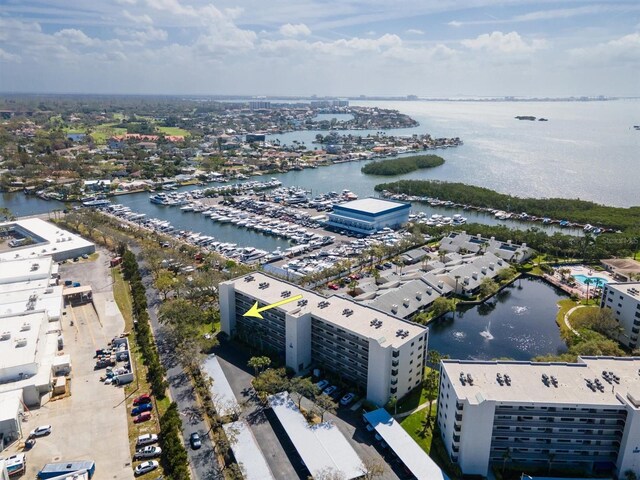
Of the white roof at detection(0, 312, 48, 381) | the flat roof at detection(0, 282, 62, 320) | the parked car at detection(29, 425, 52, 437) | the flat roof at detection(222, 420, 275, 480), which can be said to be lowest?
the parked car at detection(29, 425, 52, 437)

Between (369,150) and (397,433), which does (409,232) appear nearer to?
(397,433)

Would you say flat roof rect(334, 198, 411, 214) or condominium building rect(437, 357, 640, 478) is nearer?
condominium building rect(437, 357, 640, 478)

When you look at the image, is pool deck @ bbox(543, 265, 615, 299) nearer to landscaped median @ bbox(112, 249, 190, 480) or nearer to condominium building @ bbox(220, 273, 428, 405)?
condominium building @ bbox(220, 273, 428, 405)

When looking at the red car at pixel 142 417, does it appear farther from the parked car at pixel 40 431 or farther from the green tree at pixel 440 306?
the green tree at pixel 440 306

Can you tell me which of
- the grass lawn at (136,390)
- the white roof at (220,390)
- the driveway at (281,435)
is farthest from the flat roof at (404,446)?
the grass lawn at (136,390)

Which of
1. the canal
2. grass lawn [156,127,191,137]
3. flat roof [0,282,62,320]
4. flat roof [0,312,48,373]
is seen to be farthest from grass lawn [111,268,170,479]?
grass lawn [156,127,191,137]

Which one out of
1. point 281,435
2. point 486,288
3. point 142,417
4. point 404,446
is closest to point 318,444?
point 281,435

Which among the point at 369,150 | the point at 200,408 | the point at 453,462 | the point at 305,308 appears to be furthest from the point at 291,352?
the point at 369,150
